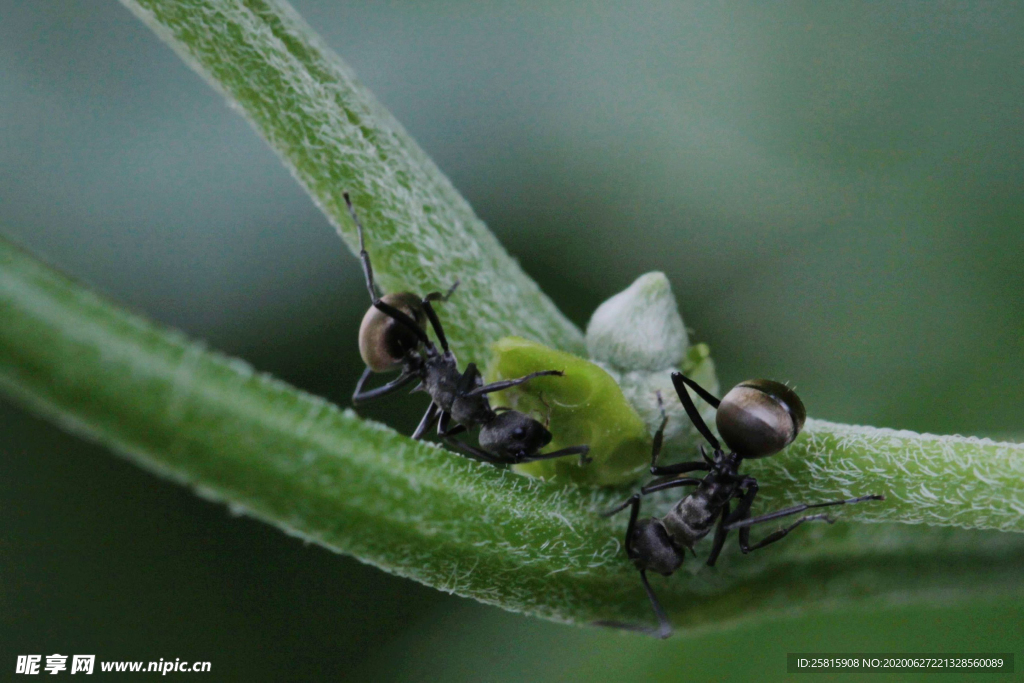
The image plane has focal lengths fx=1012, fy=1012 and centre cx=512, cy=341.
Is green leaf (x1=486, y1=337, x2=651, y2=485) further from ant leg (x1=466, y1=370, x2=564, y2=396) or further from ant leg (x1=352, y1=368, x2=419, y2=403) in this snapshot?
ant leg (x1=352, y1=368, x2=419, y2=403)

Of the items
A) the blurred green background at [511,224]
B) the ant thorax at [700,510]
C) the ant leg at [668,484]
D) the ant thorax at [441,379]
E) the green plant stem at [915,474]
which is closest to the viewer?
the green plant stem at [915,474]

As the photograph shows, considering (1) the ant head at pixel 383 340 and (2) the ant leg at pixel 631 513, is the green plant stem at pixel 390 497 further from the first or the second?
(1) the ant head at pixel 383 340

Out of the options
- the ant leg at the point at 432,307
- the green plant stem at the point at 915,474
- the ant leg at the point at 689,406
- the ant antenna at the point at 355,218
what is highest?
the ant antenna at the point at 355,218

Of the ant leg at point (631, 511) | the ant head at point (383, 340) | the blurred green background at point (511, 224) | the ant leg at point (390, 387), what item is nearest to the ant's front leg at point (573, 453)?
the ant leg at point (631, 511)

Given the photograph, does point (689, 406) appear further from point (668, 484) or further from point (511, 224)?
point (511, 224)

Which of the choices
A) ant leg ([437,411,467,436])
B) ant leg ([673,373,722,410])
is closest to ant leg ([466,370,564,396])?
ant leg ([673,373,722,410])

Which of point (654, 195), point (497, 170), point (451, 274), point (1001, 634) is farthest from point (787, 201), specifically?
point (451, 274)

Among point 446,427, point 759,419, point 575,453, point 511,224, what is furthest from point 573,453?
point 511,224
